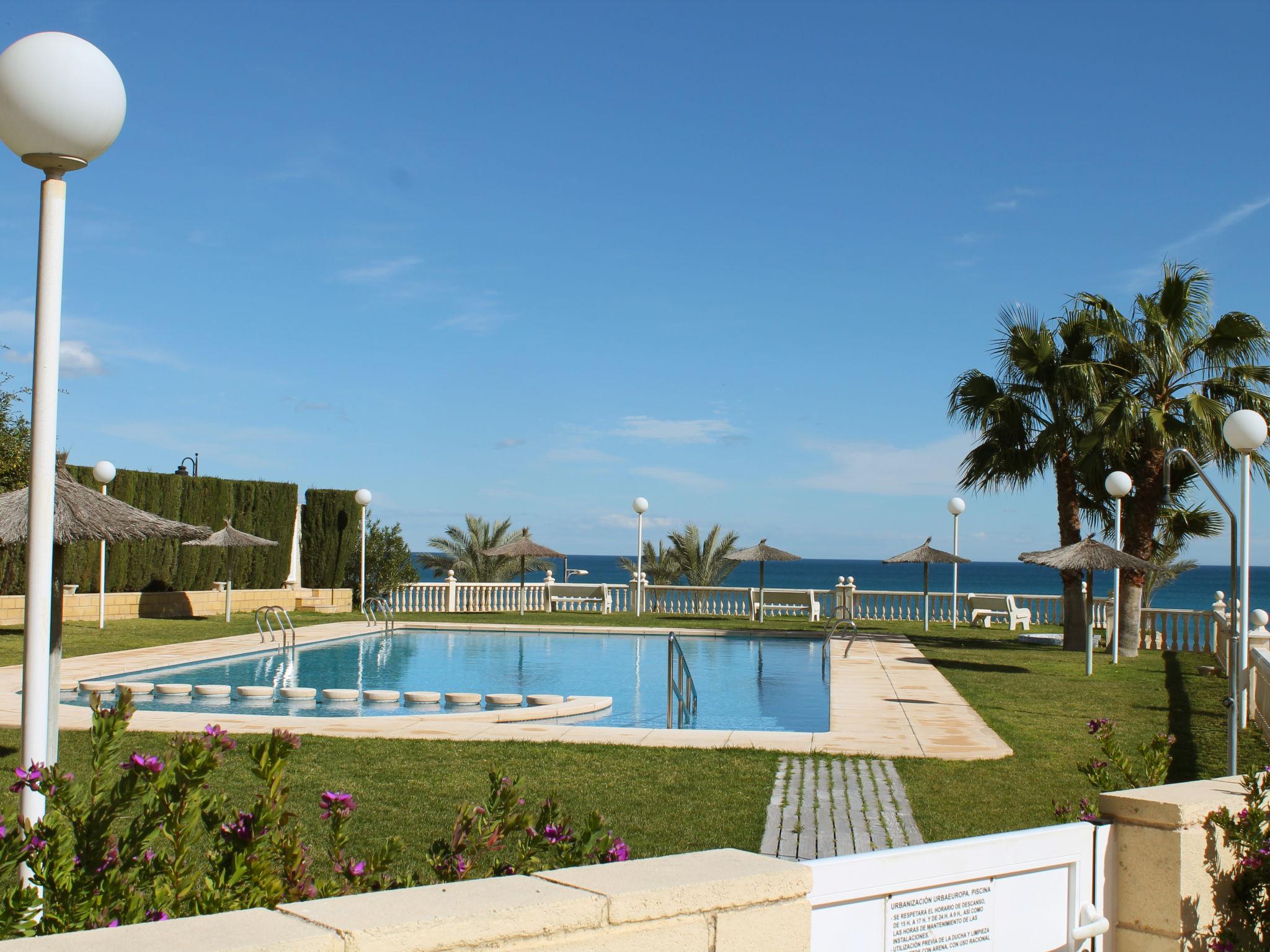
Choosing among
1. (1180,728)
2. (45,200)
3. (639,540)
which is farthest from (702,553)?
(45,200)

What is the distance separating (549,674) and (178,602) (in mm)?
11557

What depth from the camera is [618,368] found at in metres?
35.3

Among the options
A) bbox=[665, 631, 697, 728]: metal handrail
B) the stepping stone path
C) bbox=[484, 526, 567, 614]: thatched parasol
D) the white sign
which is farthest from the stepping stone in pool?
bbox=[484, 526, 567, 614]: thatched parasol

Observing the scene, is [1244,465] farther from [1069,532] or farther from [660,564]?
[660,564]

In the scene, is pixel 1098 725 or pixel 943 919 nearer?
pixel 943 919

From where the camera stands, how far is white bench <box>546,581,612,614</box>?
2683cm

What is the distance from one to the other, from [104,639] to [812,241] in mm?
17808

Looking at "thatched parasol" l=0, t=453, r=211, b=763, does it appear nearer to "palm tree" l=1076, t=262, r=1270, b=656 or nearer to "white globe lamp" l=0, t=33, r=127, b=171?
"white globe lamp" l=0, t=33, r=127, b=171

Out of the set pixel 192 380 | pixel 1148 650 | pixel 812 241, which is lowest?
pixel 1148 650

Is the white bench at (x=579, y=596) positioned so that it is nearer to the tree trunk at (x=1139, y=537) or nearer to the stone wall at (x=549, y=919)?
the tree trunk at (x=1139, y=537)

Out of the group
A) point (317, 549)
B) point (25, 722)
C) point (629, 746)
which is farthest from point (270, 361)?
point (25, 722)

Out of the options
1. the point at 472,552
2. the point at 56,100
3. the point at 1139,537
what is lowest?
the point at 472,552

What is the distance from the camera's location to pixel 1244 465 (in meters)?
8.48

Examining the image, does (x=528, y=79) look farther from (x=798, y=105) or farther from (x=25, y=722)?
(x=25, y=722)
